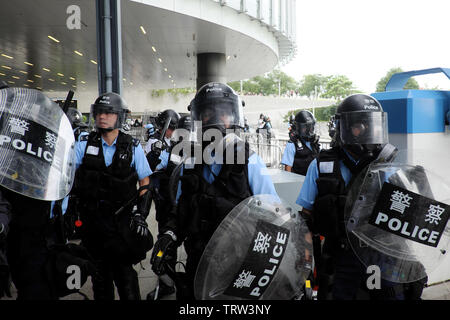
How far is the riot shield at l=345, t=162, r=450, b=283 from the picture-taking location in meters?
1.94

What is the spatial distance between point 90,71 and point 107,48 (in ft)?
59.5

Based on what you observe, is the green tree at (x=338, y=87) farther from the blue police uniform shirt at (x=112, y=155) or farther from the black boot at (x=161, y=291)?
the blue police uniform shirt at (x=112, y=155)

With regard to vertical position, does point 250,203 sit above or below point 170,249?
above

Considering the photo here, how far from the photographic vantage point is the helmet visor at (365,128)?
239 centimetres

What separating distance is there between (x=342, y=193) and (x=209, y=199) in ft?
2.88

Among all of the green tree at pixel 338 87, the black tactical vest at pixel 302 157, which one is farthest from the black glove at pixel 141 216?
the green tree at pixel 338 87

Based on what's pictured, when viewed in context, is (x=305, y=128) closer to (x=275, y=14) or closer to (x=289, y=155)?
(x=289, y=155)

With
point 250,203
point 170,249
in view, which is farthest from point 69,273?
point 250,203

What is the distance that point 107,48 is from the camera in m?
5.29

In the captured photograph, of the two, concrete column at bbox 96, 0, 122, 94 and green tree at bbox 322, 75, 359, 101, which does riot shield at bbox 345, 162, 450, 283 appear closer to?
concrete column at bbox 96, 0, 122, 94

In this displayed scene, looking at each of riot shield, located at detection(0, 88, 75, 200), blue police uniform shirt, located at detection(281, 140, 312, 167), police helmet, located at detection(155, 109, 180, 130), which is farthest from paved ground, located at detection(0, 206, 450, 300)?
blue police uniform shirt, located at detection(281, 140, 312, 167)

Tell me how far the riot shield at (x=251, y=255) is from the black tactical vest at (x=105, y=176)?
4.84 ft

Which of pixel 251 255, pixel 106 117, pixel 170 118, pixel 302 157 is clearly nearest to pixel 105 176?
pixel 106 117
